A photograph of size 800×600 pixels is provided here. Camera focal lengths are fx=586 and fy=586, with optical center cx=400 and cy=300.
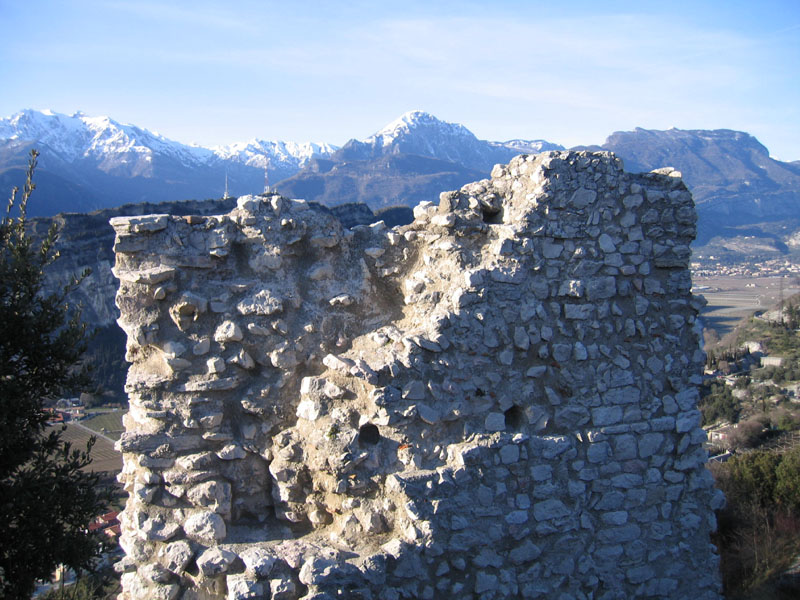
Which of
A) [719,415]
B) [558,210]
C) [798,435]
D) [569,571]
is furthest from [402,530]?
[719,415]

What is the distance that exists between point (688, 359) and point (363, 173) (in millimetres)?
93499

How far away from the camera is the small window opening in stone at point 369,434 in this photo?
486cm

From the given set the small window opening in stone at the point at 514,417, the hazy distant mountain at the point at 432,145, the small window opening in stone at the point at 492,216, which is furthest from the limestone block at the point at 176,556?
the hazy distant mountain at the point at 432,145

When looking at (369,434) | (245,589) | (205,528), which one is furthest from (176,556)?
(369,434)

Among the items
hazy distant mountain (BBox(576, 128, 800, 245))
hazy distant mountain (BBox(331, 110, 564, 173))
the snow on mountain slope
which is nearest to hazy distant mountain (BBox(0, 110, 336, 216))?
the snow on mountain slope

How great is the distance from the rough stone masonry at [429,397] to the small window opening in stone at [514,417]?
0.01 m

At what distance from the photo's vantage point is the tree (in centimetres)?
421

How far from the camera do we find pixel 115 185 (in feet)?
317

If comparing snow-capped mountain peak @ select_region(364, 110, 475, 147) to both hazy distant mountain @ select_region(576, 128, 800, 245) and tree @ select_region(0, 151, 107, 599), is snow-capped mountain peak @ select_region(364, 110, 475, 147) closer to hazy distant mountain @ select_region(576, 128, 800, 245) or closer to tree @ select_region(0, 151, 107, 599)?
hazy distant mountain @ select_region(576, 128, 800, 245)

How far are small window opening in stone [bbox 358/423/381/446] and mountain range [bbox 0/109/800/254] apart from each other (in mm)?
70171

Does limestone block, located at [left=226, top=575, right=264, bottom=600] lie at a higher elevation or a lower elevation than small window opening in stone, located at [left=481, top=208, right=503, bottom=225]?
lower

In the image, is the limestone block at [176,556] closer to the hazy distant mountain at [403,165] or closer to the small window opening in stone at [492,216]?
the small window opening in stone at [492,216]

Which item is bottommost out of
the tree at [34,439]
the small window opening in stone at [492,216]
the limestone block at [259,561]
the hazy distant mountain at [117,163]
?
the limestone block at [259,561]

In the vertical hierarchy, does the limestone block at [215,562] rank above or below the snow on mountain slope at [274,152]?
below
